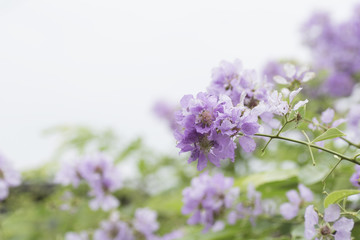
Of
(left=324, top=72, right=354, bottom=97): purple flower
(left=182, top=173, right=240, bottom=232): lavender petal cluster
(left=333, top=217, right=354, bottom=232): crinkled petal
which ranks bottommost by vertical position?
(left=333, top=217, right=354, bottom=232): crinkled petal

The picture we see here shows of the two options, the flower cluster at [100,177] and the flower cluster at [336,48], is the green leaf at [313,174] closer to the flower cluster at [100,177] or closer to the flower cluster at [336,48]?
the flower cluster at [100,177]

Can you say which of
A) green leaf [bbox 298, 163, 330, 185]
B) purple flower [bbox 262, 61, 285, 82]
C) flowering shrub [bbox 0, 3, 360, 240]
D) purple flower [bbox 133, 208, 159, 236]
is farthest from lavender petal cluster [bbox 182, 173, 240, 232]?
purple flower [bbox 262, 61, 285, 82]

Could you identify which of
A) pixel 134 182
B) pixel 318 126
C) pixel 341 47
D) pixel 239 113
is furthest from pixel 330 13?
pixel 239 113

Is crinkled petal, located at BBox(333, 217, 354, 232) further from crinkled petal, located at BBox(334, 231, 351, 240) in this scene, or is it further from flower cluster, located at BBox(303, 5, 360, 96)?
flower cluster, located at BBox(303, 5, 360, 96)

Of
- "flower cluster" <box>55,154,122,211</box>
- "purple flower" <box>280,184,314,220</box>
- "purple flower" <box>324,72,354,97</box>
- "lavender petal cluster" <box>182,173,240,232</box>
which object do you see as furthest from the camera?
"purple flower" <box>324,72,354,97</box>

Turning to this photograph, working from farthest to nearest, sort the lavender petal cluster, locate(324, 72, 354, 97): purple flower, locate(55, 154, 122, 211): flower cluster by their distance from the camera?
locate(324, 72, 354, 97): purple flower
locate(55, 154, 122, 211): flower cluster
the lavender petal cluster

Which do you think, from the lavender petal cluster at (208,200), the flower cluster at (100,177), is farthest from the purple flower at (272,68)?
the lavender petal cluster at (208,200)

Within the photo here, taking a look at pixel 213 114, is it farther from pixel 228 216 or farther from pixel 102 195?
pixel 102 195

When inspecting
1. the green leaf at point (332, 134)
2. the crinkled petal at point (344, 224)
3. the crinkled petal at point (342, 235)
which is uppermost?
the green leaf at point (332, 134)
